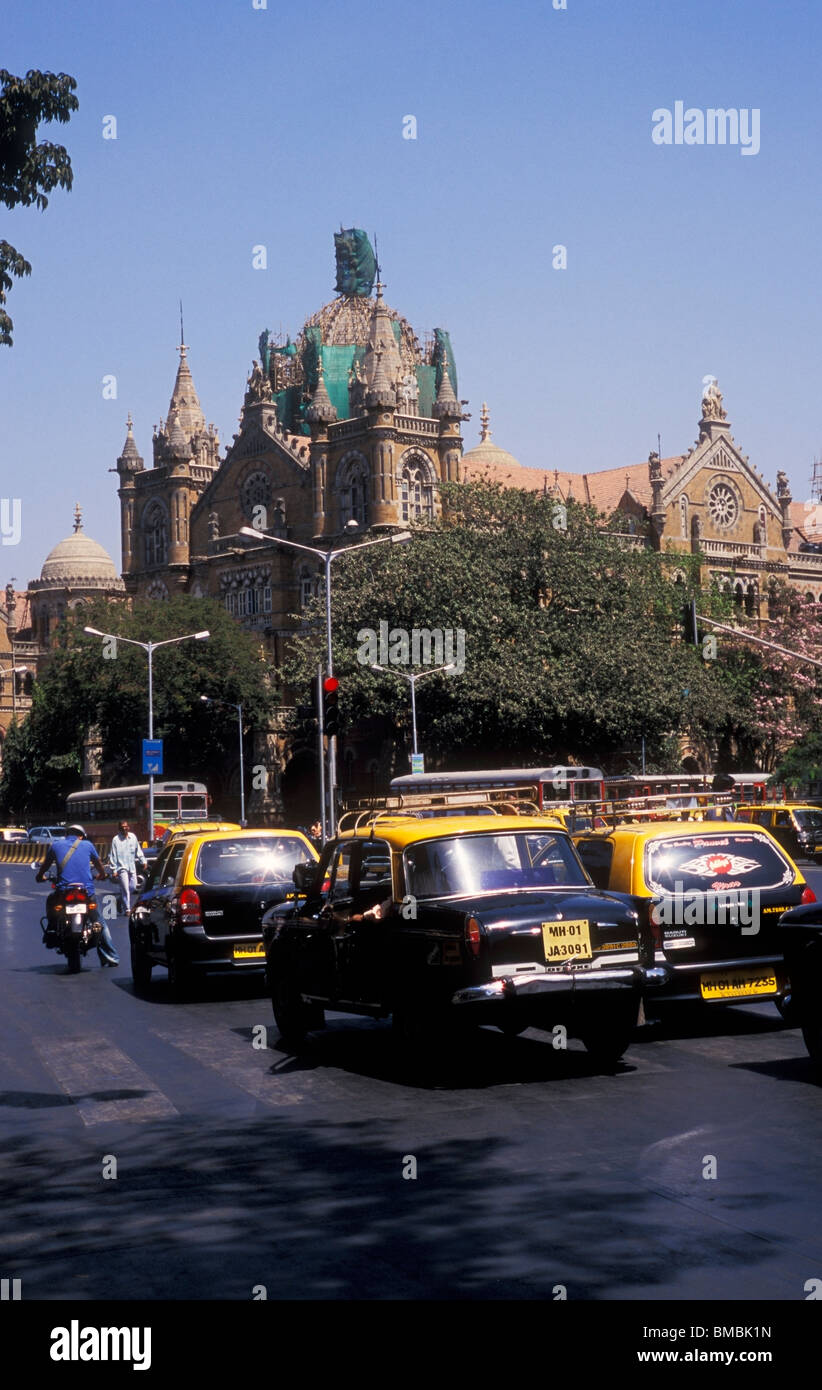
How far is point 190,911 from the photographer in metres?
16.5

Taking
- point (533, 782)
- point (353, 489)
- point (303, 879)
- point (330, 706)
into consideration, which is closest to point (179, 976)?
point (303, 879)

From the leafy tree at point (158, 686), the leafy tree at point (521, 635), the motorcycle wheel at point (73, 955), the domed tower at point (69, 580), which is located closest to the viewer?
the motorcycle wheel at point (73, 955)

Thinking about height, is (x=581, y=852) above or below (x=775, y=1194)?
above

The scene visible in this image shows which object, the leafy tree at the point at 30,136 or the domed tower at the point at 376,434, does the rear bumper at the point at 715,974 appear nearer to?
the leafy tree at the point at 30,136

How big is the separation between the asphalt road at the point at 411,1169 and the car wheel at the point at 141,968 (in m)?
4.91

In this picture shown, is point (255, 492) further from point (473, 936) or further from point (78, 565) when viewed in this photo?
point (473, 936)

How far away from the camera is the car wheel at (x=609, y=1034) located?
430 inches

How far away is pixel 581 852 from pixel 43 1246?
8046 millimetres

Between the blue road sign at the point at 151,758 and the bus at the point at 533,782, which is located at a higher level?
the blue road sign at the point at 151,758

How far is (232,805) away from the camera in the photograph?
80.1 meters

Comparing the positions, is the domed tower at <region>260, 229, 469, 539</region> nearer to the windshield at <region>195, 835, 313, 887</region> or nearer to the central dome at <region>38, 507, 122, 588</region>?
the central dome at <region>38, 507, 122, 588</region>

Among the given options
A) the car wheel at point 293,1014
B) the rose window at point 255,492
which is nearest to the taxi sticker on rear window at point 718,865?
the car wheel at point 293,1014
